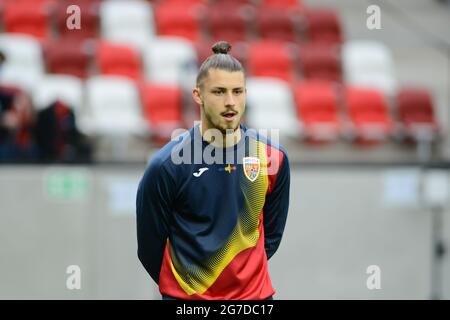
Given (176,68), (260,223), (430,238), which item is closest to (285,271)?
(430,238)

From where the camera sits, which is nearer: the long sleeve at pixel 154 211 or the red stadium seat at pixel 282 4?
the long sleeve at pixel 154 211

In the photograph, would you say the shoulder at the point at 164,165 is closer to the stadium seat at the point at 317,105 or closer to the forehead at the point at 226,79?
the forehead at the point at 226,79

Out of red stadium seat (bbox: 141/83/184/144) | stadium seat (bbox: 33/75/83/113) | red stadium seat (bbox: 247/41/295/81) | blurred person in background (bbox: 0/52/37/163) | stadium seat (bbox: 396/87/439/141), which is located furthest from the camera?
red stadium seat (bbox: 247/41/295/81)

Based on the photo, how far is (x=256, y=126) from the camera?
974 centimetres

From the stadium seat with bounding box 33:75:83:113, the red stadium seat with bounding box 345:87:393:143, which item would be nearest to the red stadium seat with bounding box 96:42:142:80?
the stadium seat with bounding box 33:75:83:113

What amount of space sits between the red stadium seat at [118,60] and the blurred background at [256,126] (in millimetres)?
20

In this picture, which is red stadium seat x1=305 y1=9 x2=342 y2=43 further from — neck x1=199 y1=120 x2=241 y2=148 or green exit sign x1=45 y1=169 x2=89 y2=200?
neck x1=199 y1=120 x2=241 y2=148

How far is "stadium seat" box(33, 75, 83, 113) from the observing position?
9.38m

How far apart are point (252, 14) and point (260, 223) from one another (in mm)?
7858

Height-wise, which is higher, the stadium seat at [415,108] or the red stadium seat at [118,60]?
the red stadium seat at [118,60]

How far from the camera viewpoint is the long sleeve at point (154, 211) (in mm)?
3895

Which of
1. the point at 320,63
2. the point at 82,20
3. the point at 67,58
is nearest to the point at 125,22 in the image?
the point at 82,20

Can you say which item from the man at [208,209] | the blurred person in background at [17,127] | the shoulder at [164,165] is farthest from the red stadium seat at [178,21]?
the shoulder at [164,165]

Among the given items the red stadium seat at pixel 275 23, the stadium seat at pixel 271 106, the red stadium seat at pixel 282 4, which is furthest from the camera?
the red stadium seat at pixel 282 4
